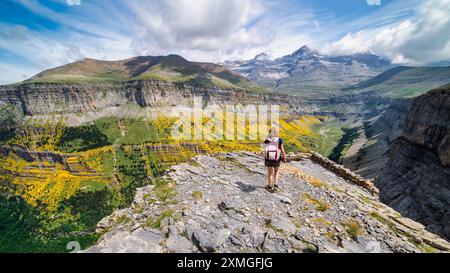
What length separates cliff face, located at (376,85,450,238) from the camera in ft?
147

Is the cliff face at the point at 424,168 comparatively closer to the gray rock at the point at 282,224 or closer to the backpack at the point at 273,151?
the backpack at the point at 273,151

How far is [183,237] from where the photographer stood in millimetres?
9031

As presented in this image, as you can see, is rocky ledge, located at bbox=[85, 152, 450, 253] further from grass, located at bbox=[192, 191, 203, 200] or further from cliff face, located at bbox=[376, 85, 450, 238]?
cliff face, located at bbox=[376, 85, 450, 238]

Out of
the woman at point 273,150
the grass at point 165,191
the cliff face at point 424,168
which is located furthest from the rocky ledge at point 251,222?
the cliff face at point 424,168

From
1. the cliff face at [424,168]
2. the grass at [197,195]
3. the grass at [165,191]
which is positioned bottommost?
the cliff face at [424,168]

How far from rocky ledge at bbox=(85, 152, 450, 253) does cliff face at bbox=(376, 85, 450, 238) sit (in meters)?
43.6

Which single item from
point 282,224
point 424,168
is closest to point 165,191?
point 282,224

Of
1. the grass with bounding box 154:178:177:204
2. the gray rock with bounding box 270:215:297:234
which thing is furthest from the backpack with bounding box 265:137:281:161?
the grass with bounding box 154:178:177:204

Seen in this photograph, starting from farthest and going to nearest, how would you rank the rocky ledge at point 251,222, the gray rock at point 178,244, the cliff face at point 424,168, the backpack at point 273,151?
the cliff face at point 424,168 < the backpack at point 273,151 < the rocky ledge at point 251,222 < the gray rock at point 178,244

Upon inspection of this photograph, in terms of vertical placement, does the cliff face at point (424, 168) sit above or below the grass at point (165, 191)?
below

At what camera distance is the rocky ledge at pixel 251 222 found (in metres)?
8.63

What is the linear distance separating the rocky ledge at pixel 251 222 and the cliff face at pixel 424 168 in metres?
43.6
